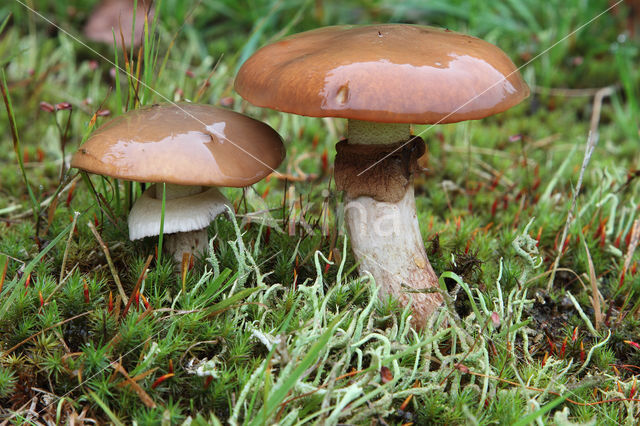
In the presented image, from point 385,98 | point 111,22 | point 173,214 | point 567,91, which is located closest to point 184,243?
point 173,214

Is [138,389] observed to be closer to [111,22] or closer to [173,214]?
[173,214]

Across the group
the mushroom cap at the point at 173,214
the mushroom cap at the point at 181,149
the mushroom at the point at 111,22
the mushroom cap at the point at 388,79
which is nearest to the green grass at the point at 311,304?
the mushroom cap at the point at 173,214

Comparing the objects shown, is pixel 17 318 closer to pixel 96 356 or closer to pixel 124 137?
pixel 96 356

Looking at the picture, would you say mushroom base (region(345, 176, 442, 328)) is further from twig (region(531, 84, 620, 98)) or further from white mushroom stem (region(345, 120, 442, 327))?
twig (region(531, 84, 620, 98))

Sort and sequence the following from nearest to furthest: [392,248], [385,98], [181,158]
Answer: [385,98] → [181,158] → [392,248]

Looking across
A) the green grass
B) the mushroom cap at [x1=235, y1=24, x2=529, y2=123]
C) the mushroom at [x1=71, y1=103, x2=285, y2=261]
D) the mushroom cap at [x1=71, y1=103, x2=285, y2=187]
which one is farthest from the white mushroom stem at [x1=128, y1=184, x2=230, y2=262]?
the mushroom cap at [x1=235, y1=24, x2=529, y2=123]

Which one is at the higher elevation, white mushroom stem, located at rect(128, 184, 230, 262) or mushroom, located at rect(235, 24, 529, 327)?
mushroom, located at rect(235, 24, 529, 327)

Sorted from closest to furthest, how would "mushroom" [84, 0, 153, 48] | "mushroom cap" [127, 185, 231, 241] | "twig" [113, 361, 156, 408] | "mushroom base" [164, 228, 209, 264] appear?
"twig" [113, 361, 156, 408] → "mushroom cap" [127, 185, 231, 241] → "mushroom base" [164, 228, 209, 264] → "mushroom" [84, 0, 153, 48]

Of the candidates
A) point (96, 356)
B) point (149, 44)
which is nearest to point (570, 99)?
point (149, 44)
